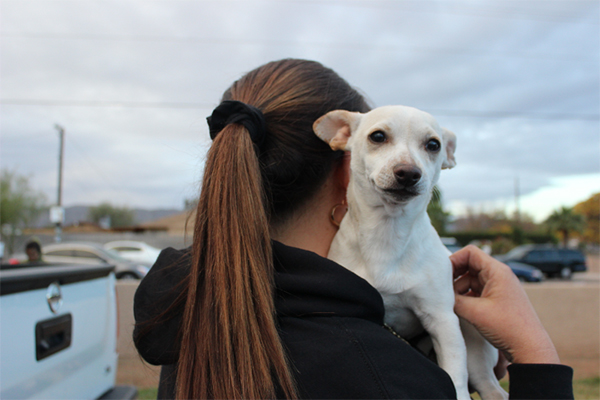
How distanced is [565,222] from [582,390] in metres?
38.5

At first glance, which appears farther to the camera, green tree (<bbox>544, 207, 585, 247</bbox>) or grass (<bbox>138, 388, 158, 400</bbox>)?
green tree (<bbox>544, 207, 585, 247</bbox>)

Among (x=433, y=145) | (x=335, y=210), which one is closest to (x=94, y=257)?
(x=335, y=210)

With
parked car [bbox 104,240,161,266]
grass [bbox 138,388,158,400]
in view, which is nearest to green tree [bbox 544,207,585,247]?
parked car [bbox 104,240,161,266]

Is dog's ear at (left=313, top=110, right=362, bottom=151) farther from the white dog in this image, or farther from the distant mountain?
the distant mountain

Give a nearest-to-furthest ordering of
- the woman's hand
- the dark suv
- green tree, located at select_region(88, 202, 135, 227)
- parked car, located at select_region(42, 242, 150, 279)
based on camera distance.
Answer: the woman's hand
parked car, located at select_region(42, 242, 150, 279)
the dark suv
green tree, located at select_region(88, 202, 135, 227)

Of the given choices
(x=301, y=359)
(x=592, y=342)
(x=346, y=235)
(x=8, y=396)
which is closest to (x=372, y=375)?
(x=301, y=359)

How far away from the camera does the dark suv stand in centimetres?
2044

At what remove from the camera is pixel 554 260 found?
67.3 ft

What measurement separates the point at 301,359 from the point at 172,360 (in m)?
0.42

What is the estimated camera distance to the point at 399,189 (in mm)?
1227

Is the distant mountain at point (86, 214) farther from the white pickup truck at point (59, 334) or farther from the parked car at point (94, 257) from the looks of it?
the white pickup truck at point (59, 334)

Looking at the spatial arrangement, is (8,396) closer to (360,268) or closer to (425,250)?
(360,268)

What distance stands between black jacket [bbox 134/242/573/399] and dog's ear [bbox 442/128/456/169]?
0.65 m

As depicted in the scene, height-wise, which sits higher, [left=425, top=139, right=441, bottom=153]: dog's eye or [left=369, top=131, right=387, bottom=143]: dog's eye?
[left=369, top=131, right=387, bottom=143]: dog's eye
